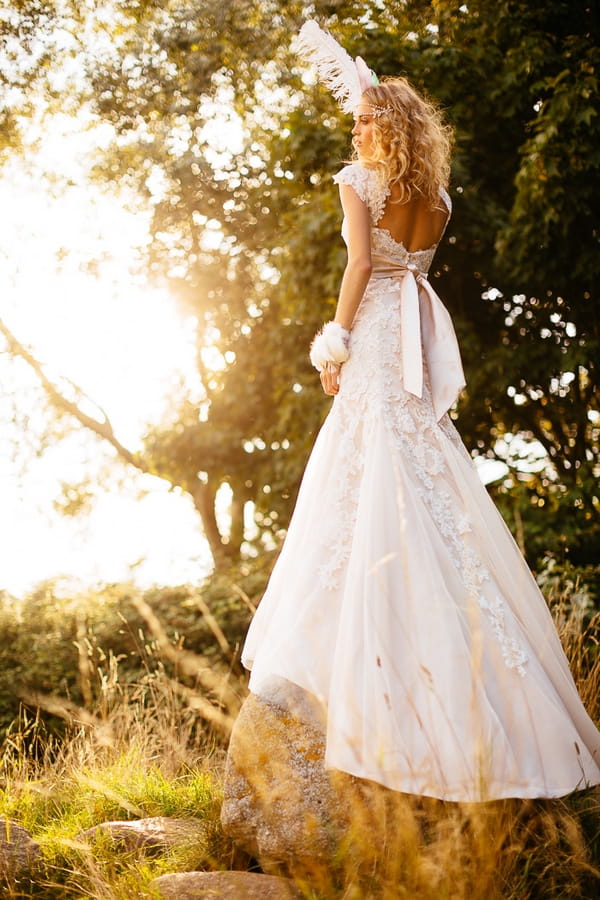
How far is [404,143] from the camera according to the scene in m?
2.99

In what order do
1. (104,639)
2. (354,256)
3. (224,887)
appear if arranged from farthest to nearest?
(104,639), (354,256), (224,887)

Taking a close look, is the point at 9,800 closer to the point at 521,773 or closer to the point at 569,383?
→ the point at 521,773

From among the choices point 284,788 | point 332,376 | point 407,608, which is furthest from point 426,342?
point 284,788

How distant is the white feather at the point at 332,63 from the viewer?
3248 mm

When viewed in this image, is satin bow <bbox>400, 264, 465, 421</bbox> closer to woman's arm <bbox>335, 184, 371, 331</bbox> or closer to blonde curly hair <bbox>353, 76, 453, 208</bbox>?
woman's arm <bbox>335, 184, 371, 331</bbox>

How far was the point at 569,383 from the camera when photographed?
7.56 metres

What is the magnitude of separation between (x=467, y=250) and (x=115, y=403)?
7.41 m

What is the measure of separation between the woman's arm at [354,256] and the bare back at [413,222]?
0.11 metres

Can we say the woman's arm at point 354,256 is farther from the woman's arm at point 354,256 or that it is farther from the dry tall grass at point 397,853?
the dry tall grass at point 397,853

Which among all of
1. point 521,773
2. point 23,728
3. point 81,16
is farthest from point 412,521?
point 81,16

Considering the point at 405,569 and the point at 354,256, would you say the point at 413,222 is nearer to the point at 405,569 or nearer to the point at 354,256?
the point at 354,256

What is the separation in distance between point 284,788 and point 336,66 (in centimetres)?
280

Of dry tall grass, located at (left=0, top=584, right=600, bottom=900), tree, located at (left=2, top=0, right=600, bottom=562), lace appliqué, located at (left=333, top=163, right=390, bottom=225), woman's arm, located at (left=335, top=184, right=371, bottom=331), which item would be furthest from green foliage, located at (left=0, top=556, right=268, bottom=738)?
lace appliqué, located at (left=333, top=163, right=390, bottom=225)

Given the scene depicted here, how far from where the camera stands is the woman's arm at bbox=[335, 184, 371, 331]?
2.95m
